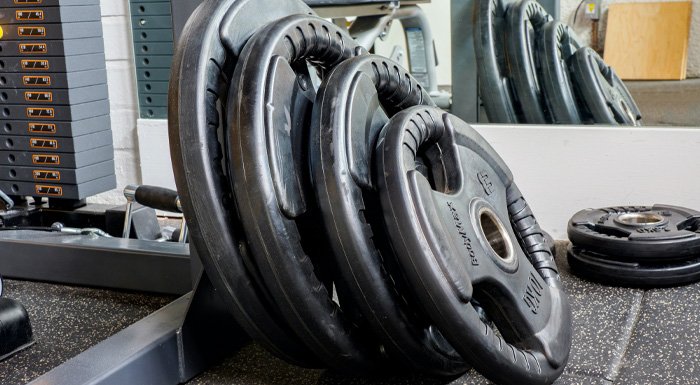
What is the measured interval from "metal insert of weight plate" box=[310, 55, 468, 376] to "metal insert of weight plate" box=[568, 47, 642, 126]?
913 millimetres

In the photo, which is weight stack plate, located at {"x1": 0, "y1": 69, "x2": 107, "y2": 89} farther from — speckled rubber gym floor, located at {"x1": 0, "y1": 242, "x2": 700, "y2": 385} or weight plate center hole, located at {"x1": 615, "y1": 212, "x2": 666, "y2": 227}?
weight plate center hole, located at {"x1": 615, "y1": 212, "x2": 666, "y2": 227}

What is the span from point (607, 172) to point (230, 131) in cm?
113

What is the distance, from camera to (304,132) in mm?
926

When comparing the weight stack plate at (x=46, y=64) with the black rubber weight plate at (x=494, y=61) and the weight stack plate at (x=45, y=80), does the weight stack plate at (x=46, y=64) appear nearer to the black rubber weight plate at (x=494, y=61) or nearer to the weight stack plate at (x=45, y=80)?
the weight stack plate at (x=45, y=80)

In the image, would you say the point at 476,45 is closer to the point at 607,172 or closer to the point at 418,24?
the point at 418,24

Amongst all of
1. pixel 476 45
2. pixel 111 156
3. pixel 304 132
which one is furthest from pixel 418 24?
pixel 304 132

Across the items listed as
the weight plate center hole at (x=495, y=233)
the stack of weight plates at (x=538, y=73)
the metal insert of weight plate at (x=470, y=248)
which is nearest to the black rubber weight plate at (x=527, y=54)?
the stack of weight plates at (x=538, y=73)

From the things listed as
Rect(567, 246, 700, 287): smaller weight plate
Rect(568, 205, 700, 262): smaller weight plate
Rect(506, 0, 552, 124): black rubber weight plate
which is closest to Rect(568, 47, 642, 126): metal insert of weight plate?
Rect(506, 0, 552, 124): black rubber weight plate

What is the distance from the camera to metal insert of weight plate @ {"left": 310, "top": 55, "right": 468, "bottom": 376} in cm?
82

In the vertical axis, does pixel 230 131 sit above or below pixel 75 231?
above

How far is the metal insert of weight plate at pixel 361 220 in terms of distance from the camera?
822mm

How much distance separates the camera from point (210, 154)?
2.73ft

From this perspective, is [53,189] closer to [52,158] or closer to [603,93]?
[52,158]

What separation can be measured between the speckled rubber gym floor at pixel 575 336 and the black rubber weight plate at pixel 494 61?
0.51 meters
